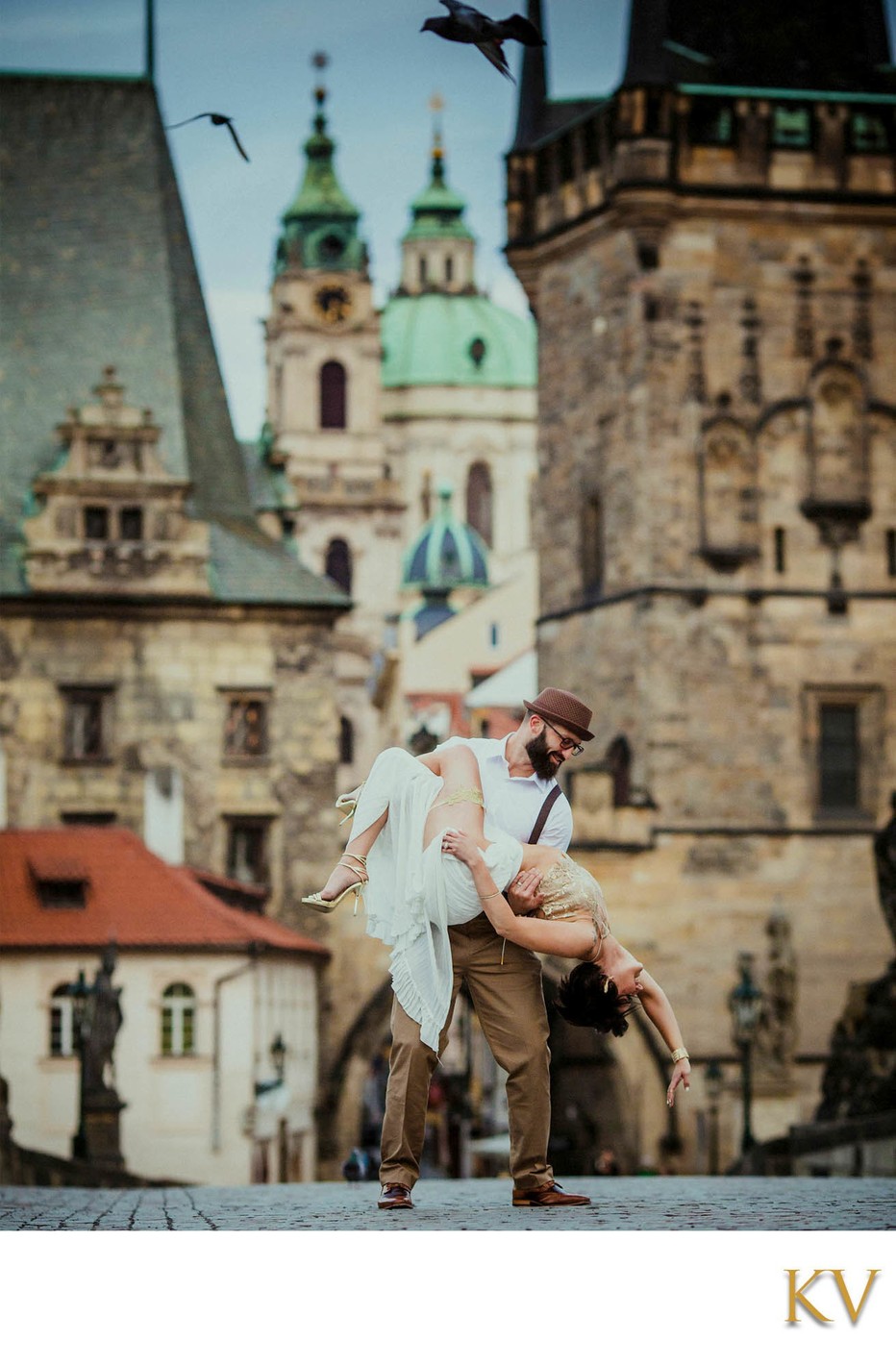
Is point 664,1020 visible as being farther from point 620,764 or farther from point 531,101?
point 531,101

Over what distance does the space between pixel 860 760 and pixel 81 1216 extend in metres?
23.5

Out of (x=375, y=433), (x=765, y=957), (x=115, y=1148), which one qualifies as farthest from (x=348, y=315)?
(x=115, y=1148)

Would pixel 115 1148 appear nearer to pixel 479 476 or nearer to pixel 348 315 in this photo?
pixel 348 315

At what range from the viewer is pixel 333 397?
74.1 meters

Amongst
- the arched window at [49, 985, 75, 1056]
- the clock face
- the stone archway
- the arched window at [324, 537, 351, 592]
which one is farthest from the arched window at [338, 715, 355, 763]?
the arched window at [49, 985, 75, 1056]

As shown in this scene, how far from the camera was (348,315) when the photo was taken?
7400 centimetres

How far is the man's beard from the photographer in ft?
29.8

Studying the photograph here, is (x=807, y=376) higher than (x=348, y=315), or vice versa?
(x=348, y=315)

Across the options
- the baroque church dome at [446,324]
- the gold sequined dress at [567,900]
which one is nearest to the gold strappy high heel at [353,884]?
the gold sequined dress at [567,900]

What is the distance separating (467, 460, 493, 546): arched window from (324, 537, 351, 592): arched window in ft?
30.0

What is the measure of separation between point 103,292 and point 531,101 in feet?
20.7

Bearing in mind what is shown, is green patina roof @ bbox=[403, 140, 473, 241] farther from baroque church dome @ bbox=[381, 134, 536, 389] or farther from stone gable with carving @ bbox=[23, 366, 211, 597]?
stone gable with carving @ bbox=[23, 366, 211, 597]

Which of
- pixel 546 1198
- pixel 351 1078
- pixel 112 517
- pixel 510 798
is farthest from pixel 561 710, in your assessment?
pixel 112 517
